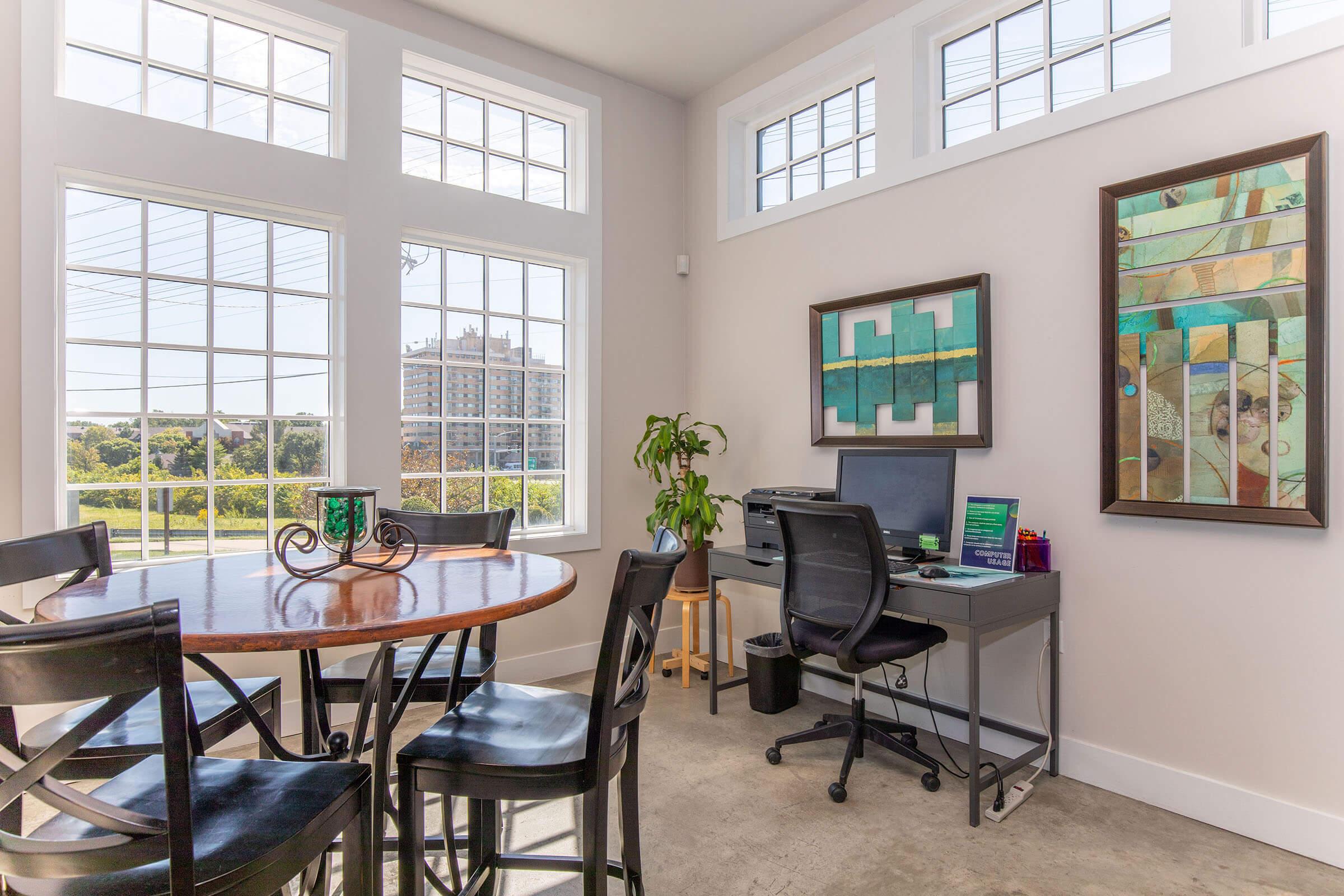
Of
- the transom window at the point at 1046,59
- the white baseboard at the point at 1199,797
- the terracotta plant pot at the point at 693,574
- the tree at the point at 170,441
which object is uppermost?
the transom window at the point at 1046,59

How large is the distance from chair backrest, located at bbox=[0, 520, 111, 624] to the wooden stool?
2368 mm

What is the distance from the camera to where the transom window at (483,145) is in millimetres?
3617

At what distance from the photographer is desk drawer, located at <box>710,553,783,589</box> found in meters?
3.16

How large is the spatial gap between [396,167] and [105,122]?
1104 millimetres

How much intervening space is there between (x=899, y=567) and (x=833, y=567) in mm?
320

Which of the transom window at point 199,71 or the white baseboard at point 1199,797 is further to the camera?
the transom window at point 199,71

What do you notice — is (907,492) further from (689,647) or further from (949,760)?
(689,647)

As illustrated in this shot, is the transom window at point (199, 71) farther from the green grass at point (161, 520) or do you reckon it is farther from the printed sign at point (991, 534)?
the printed sign at point (991, 534)

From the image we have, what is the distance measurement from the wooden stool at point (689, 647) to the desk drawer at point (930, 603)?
1138mm

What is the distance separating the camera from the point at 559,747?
152 cm

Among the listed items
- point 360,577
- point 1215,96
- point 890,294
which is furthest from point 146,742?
point 1215,96

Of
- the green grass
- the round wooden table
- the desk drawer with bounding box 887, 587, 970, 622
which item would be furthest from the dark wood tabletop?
the desk drawer with bounding box 887, 587, 970, 622

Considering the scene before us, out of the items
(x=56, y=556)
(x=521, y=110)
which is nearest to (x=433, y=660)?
(x=56, y=556)

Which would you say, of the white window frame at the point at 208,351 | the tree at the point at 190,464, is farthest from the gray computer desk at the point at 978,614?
the tree at the point at 190,464
